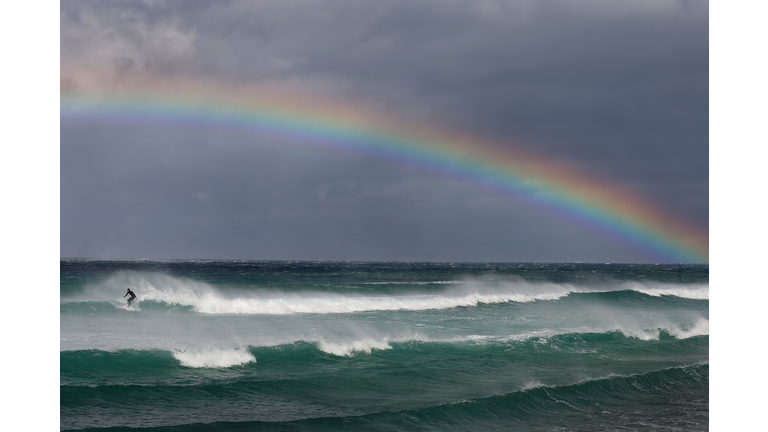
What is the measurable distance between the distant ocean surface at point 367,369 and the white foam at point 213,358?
0.17 ft

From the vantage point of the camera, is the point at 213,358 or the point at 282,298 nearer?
the point at 213,358

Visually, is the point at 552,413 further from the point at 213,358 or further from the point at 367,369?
the point at 213,358

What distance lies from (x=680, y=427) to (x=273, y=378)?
981 cm

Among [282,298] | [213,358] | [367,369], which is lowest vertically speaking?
[282,298]

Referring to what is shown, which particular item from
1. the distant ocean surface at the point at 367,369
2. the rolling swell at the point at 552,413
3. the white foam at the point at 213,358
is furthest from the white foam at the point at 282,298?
the rolling swell at the point at 552,413

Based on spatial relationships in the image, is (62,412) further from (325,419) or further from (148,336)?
(148,336)

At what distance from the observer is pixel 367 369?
53.6ft

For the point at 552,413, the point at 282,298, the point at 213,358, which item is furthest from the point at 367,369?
the point at 282,298

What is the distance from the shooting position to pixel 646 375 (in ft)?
52.1

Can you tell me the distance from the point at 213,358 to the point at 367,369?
4.61m

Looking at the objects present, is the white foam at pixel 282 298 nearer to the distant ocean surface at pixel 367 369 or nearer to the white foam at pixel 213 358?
the distant ocean surface at pixel 367 369

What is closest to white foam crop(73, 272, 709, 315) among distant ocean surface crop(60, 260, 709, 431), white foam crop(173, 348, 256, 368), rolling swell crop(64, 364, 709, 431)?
distant ocean surface crop(60, 260, 709, 431)

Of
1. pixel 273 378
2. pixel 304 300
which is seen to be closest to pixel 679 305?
pixel 304 300

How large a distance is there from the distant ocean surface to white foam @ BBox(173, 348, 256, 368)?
52 mm
